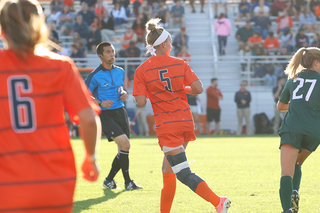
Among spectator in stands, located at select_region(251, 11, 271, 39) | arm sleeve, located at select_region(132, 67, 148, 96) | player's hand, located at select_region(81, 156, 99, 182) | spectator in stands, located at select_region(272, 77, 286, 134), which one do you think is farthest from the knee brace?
spectator in stands, located at select_region(251, 11, 271, 39)

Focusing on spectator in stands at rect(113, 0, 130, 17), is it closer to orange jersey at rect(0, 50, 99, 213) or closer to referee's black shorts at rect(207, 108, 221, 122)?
referee's black shorts at rect(207, 108, 221, 122)

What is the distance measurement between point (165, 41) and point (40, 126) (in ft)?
8.03

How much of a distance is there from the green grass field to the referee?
37 centimetres

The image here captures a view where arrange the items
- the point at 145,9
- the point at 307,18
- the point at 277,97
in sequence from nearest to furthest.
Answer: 1. the point at 277,97
2. the point at 307,18
3. the point at 145,9

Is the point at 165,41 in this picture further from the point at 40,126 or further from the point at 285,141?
the point at 40,126

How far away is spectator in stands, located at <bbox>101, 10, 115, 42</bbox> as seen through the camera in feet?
69.3

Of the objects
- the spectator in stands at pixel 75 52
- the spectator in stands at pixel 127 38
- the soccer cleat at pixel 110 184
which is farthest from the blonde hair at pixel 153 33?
the spectator in stands at pixel 127 38

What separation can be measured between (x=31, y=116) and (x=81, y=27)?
63.4ft

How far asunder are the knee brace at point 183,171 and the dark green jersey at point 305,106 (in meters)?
1.02

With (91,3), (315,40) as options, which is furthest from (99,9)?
(315,40)

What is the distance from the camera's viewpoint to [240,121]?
1758 centimetres

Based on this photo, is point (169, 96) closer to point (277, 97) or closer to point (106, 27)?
point (277, 97)

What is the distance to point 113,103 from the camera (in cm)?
682

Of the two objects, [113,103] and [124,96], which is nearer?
[124,96]
